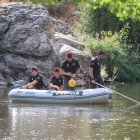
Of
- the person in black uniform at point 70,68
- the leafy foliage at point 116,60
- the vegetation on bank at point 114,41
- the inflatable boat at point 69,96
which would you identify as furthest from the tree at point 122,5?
the vegetation on bank at point 114,41

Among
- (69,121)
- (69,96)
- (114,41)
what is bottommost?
(69,121)

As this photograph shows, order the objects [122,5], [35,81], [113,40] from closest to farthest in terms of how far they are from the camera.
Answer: [122,5]
[35,81]
[113,40]

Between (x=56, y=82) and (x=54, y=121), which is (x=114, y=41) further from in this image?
(x=54, y=121)

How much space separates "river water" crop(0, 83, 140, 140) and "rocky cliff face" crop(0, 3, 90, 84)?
843cm

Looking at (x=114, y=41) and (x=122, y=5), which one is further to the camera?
(x=114, y=41)

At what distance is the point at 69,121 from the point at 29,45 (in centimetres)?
1362

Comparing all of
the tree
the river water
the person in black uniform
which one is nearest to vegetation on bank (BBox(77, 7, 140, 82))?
the person in black uniform

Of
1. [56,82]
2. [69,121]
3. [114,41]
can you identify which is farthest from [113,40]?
[69,121]

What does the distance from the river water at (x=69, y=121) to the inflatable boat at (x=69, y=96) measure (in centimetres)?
32

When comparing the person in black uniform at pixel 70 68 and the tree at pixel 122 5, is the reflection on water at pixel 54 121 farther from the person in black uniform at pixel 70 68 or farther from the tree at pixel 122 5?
the tree at pixel 122 5

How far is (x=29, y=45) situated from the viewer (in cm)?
2656

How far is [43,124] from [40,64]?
13.9m

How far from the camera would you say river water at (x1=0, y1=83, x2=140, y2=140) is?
11156 mm

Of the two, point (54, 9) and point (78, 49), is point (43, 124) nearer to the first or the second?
point (78, 49)
